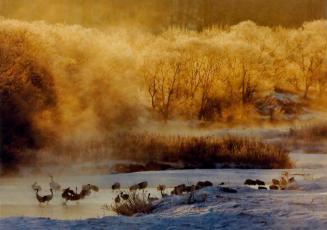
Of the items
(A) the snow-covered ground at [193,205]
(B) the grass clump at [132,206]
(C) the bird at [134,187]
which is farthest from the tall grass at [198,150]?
(B) the grass clump at [132,206]

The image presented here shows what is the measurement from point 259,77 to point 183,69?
0.92 m

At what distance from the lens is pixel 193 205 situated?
985 cm

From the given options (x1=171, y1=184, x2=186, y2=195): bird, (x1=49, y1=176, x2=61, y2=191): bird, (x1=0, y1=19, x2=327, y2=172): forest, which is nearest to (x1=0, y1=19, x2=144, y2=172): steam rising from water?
(x1=0, y1=19, x2=327, y2=172): forest

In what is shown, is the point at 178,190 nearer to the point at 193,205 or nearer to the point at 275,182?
the point at 193,205

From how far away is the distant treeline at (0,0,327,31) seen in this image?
10398 mm

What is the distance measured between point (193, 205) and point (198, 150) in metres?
0.82

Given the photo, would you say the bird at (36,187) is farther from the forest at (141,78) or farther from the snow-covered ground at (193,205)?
the forest at (141,78)

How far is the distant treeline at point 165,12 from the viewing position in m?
10.4

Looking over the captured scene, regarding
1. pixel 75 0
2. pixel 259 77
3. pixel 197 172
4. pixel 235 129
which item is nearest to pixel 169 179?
pixel 197 172

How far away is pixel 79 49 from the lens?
10.5 metres

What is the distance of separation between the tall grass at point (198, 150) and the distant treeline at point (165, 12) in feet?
4.49

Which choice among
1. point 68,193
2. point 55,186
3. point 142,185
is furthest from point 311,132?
point 55,186

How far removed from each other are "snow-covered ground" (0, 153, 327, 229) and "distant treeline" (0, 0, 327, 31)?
171 centimetres

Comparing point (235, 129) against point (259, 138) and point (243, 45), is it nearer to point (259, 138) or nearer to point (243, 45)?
point (259, 138)
